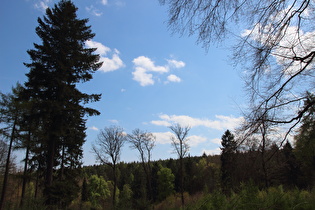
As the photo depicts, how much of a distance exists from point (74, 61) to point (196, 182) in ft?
165

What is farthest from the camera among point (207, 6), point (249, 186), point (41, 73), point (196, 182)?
point (196, 182)

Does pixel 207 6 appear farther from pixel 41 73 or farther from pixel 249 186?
pixel 41 73

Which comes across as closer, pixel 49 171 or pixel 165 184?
pixel 49 171

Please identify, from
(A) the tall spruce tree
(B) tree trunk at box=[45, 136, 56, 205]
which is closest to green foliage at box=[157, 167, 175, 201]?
(A) the tall spruce tree

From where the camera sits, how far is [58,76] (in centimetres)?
1662

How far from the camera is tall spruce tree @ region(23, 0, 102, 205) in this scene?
16.0 meters

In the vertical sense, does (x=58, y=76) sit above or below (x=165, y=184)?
above

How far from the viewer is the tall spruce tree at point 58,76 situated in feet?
52.4

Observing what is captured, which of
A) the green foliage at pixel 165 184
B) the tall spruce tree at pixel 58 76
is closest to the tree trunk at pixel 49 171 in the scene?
the tall spruce tree at pixel 58 76

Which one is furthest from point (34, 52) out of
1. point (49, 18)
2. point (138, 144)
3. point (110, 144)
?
point (138, 144)

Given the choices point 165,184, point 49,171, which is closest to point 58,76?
point 49,171

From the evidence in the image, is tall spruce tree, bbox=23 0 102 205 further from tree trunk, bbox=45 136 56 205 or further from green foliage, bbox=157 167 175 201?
green foliage, bbox=157 167 175 201

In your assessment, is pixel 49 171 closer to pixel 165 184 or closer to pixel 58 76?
pixel 58 76

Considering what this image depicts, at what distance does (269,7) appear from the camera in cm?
308
